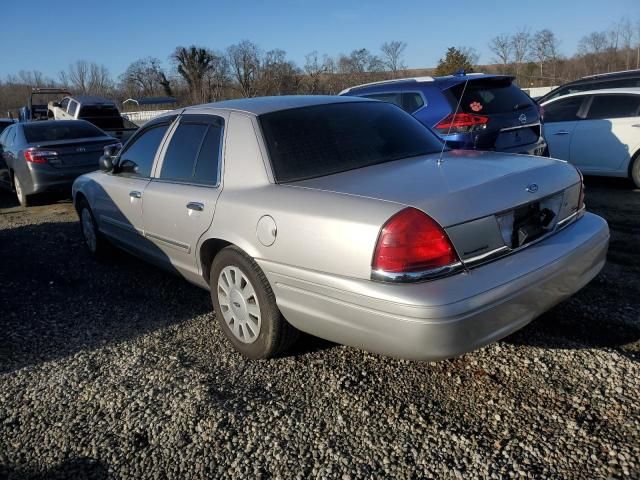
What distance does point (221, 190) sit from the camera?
11.0 feet

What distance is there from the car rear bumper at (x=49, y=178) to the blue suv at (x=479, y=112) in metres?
5.61

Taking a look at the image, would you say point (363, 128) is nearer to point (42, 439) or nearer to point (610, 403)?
point (610, 403)

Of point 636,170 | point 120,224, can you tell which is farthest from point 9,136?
point 636,170

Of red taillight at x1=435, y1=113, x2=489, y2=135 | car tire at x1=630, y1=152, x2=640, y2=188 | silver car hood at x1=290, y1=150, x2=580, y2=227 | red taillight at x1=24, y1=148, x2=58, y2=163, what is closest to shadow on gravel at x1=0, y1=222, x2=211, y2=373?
silver car hood at x1=290, y1=150, x2=580, y2=227

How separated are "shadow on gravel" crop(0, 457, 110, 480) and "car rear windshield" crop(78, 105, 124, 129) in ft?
49.0

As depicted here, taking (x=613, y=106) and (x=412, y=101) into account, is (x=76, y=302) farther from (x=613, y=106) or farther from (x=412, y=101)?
(x=613, y=106)

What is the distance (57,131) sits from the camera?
9.52 metres

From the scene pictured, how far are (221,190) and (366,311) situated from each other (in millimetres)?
1333

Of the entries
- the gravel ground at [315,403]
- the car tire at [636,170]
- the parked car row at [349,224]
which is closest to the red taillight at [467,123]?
the parked car row at [349,224]

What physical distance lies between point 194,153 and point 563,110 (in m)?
6.40

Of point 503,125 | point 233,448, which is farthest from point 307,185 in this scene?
point 503,125

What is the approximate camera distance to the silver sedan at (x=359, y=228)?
2.42 m

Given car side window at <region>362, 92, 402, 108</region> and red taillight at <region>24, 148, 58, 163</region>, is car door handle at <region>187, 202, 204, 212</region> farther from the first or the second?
red taillight at <region>24, 148, 58, 163</region>

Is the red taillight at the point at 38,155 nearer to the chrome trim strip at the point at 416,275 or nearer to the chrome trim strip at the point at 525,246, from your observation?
the chrome trim strip at the point at 416,275
